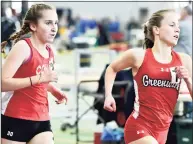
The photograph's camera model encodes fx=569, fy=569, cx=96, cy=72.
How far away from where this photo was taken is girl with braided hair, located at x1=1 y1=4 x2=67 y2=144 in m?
3.72

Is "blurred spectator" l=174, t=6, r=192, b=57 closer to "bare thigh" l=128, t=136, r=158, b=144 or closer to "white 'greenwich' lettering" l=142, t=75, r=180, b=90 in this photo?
"white 'greenwich' lettering" l=142, t=75, r=180, b=90

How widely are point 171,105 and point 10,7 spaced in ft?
11.3

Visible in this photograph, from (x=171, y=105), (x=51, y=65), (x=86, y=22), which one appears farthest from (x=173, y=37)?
(x=86, y=22)

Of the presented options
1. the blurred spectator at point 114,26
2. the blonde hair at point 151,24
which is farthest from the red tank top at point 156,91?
the blurred spectator at point 114,26

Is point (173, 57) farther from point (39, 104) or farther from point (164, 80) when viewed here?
point (39, 104)

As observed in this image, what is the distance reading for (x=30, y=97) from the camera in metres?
3.86

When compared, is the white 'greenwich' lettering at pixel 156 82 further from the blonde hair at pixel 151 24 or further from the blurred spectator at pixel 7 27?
the blurred spectator at pixel 7 27

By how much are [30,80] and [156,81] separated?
904 millimetres

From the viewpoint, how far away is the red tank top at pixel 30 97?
379 cm

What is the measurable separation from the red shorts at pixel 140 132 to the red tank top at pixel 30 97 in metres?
0.62

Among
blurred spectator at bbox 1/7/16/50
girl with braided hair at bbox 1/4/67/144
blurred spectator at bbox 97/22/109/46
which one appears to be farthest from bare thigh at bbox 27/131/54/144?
blurred spectator at bbox 97/22/109/46

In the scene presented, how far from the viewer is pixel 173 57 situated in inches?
163

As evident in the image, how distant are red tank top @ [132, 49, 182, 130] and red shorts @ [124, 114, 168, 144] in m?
0.03

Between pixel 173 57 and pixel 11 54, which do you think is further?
pixel 173 57
